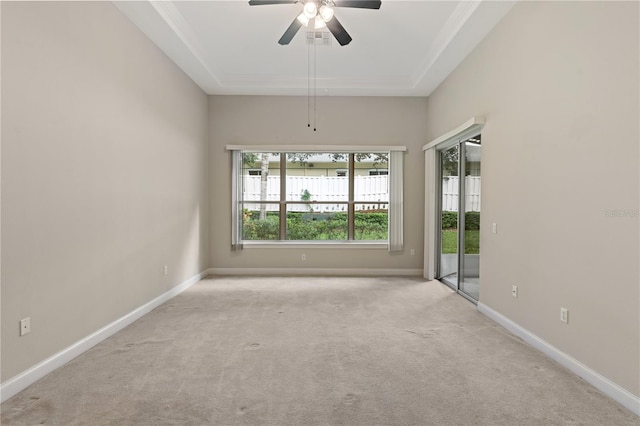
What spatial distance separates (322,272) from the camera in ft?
19.3

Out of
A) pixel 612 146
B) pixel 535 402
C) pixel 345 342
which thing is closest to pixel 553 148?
pixel 612 146

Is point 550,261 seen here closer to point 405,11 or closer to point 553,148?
point 553,148

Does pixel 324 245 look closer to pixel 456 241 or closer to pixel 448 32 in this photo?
pixel 456 241

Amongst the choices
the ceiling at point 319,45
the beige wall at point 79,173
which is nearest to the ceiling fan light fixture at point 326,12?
the ceiling at point 319,45

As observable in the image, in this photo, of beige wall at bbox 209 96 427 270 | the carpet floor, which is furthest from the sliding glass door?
the carpet floor

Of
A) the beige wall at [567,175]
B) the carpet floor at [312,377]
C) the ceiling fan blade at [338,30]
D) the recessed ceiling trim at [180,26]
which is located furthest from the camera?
the recessed ceiling trim at [180,26]

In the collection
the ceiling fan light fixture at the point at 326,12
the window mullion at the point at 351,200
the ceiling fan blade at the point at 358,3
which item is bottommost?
the window mullion at the point at 351,200

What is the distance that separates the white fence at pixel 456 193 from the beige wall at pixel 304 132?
65 centimetres

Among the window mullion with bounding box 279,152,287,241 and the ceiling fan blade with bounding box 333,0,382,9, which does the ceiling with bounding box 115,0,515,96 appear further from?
the window mullion with bounding box 279,152,287,241

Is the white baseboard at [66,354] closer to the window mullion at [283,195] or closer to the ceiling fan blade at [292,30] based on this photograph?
the window mullion at [283,195]

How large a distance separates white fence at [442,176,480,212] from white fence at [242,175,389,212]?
110cm

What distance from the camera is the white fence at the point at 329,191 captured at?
Result: 239 inches

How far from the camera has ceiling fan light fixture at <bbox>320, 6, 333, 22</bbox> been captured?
9.40ft

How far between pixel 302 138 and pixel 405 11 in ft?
8.93
